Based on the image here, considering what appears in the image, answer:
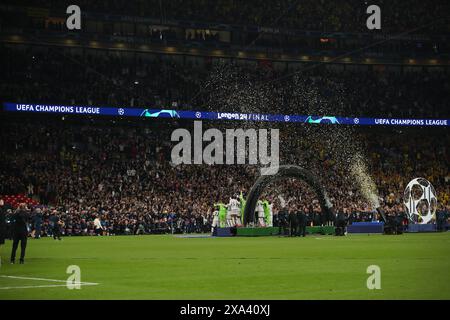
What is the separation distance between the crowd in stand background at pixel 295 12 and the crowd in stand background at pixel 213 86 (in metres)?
4.49

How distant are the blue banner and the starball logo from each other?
156 cm

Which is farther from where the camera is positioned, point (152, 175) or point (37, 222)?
point (152, 175)

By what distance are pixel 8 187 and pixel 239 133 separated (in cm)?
2324

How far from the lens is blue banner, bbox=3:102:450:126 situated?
62.0 m

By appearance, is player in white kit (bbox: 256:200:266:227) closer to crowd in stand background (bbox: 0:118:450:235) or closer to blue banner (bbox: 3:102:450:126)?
crowd in stand background (bbox: 0:118:450:235)

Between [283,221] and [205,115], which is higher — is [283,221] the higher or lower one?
the lower one

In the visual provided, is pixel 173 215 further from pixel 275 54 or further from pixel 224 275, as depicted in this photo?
pixel 224 275

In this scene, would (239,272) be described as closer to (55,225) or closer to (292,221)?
(292,221)

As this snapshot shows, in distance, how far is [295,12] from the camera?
80.9m

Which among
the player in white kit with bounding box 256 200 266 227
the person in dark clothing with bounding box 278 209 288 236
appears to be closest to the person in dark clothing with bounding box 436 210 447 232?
the person in dark clothing with bounding box 278 209 288 236

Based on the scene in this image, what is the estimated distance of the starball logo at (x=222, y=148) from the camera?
6631cm

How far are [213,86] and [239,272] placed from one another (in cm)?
5280

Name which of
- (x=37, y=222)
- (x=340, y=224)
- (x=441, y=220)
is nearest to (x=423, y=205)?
(x=441, y=220)

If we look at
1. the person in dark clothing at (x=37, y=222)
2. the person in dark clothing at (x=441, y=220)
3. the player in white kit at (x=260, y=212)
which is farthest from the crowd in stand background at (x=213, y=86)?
the player in white kit at (x=260, y=212)
